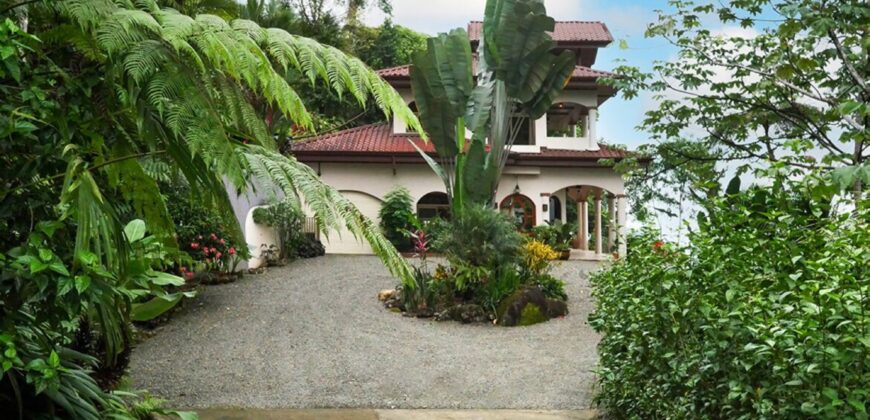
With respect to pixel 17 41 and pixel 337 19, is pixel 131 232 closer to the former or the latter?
pixel 17 41

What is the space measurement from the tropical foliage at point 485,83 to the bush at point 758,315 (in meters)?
8.76

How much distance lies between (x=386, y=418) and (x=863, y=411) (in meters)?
4.63

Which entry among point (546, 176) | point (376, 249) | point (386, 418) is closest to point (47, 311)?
point (376, 249)

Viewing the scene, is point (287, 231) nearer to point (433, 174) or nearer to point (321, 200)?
point (433, 174)

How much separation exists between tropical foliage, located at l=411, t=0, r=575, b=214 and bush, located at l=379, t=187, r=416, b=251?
2.70m

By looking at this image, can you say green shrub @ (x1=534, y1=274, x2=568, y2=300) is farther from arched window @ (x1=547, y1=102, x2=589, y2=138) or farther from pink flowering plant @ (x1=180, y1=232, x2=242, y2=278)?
arched window @ (x1=547, y1=102, x2=589, y2=138)

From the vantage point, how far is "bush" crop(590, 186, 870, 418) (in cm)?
213

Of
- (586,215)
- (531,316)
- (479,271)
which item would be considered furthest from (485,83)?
(586,215)

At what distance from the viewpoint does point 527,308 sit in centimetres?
1075

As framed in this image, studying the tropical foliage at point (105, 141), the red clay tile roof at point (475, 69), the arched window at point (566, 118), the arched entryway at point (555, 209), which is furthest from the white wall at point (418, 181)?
the tropical foliage at point (105, 141)

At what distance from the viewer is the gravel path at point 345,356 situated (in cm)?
699

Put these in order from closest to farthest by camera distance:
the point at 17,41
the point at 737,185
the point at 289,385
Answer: the point at 17,41
the point at 737,185
the point at 289,385

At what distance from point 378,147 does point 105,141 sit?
46.9 feet

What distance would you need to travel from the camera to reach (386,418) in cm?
616
